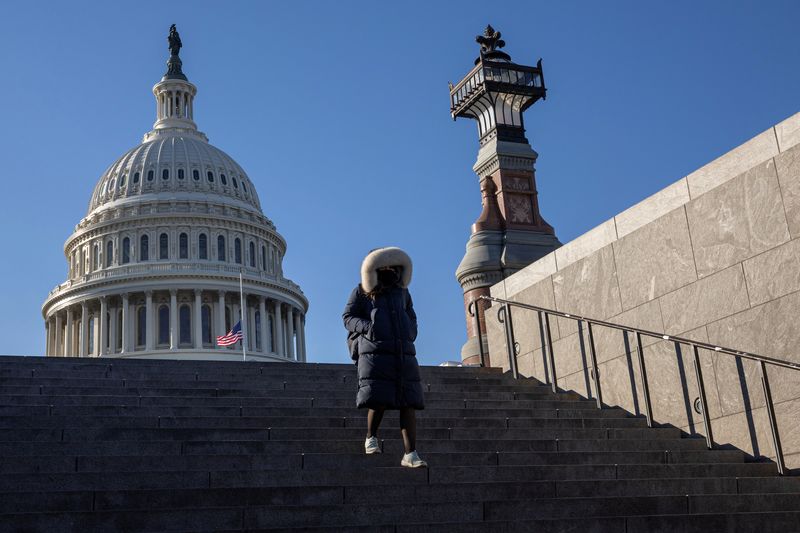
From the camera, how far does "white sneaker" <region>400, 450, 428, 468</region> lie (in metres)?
8.23

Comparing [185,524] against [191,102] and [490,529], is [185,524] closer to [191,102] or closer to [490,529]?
[490,529]

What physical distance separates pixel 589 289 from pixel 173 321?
68.6m

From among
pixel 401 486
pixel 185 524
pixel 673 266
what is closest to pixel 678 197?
pixel 673 266

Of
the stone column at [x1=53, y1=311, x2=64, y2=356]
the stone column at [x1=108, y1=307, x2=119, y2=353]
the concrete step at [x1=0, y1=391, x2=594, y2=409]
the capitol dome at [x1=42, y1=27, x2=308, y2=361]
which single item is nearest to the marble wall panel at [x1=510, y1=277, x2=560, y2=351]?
the concrete step at [x1=0, y1=391, x2=594, y2=409]

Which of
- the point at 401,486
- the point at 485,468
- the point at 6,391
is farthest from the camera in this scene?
the point at 6,391

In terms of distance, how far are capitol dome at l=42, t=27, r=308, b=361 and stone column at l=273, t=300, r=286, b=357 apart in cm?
11

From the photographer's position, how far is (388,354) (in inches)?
338

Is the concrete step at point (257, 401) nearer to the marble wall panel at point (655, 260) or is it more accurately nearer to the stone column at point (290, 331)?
the marble wall panel at point (655, 260)

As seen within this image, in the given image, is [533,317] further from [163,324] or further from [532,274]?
[163,324]

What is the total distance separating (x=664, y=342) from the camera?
11.7 metres

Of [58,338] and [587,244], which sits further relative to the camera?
[58,338]

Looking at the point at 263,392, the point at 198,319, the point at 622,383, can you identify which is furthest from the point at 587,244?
the point at 198,319

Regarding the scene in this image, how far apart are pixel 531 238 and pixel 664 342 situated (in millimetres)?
23909

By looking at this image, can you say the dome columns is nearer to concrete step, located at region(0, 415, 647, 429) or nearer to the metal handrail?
the metal handrail
